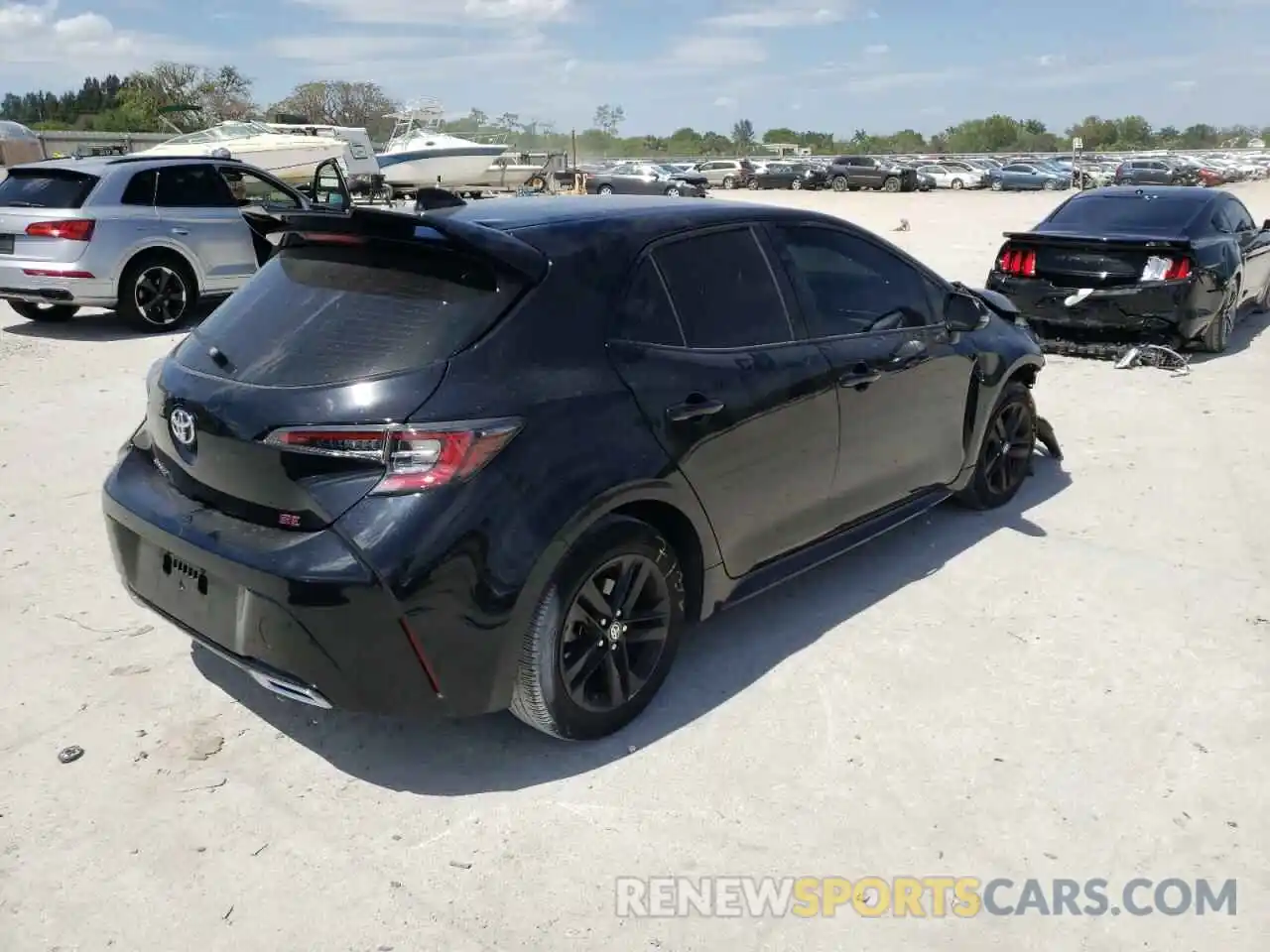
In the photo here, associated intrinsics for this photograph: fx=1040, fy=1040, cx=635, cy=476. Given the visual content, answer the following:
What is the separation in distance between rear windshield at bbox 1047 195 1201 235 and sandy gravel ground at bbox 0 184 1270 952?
5.05 meters

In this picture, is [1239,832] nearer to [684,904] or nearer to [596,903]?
[684,904]

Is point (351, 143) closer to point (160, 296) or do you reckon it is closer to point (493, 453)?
→ point (160, 296)

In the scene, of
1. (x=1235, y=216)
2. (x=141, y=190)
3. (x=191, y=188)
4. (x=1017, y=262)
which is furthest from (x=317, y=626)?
(x=1235, y=216)

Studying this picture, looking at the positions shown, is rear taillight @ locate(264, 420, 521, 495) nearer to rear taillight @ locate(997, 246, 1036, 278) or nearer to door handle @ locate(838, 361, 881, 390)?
Result: door handle @ locate(838, 361, 881, 390)

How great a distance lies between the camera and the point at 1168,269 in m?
8.45

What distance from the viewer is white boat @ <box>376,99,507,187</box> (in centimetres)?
3127

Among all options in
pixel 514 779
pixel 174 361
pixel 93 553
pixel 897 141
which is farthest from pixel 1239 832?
pixel 897 141

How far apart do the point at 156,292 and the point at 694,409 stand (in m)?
8.61

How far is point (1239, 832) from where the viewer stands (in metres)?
3.01

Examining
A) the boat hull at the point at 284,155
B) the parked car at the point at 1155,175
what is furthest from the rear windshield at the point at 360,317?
the parked car at the point at 1155,175

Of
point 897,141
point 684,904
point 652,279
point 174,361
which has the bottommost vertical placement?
point 684,904

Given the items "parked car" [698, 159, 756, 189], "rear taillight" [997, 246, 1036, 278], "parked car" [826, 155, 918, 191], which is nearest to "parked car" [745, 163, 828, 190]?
"parked car" [698, 159, 756, 189]

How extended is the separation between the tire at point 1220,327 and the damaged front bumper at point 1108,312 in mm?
275

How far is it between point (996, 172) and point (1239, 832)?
52.1 metres
